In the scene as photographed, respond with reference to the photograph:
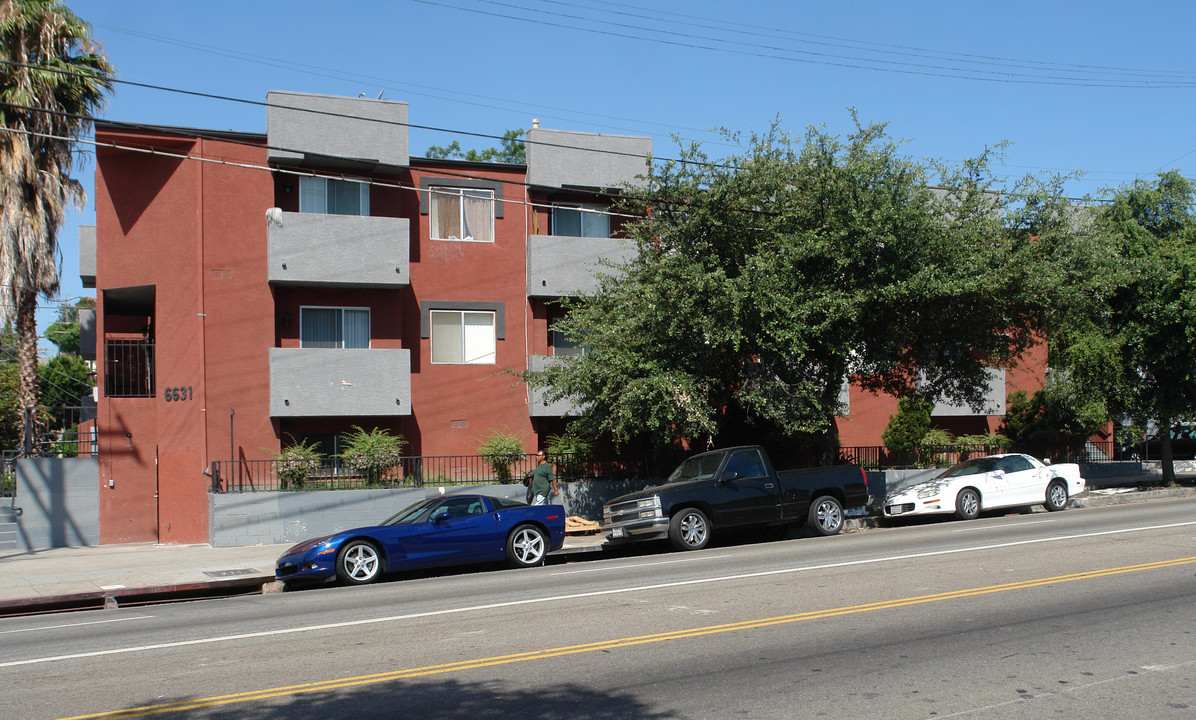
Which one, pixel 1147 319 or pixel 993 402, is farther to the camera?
pixel 993 402

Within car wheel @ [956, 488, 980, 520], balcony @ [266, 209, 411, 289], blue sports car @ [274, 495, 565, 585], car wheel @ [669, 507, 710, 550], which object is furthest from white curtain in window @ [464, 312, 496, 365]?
car wheel @ [956, 488, 980, 520]

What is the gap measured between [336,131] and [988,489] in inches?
646

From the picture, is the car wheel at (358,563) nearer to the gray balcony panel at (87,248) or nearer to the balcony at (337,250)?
the balcony at (337,250)

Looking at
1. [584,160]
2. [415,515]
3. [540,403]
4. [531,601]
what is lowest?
[531,601]

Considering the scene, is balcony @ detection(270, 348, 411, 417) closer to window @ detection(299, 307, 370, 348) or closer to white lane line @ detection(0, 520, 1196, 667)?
window @ detection(299, 307, 370, 348)

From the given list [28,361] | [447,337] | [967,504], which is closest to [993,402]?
[967,504]

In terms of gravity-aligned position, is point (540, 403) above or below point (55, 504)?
above

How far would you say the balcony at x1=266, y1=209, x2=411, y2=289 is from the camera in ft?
67.7

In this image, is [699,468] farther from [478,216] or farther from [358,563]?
[478,216]

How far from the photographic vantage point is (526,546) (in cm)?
1495

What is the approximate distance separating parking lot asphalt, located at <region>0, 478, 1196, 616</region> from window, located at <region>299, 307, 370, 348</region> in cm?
503

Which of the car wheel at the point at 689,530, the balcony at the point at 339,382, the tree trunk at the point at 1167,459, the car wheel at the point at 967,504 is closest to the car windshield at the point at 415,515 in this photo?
the car wheel at the point at 689,530

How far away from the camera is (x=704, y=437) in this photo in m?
22.5

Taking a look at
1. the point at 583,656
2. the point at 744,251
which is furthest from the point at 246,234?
the point at 583,656
